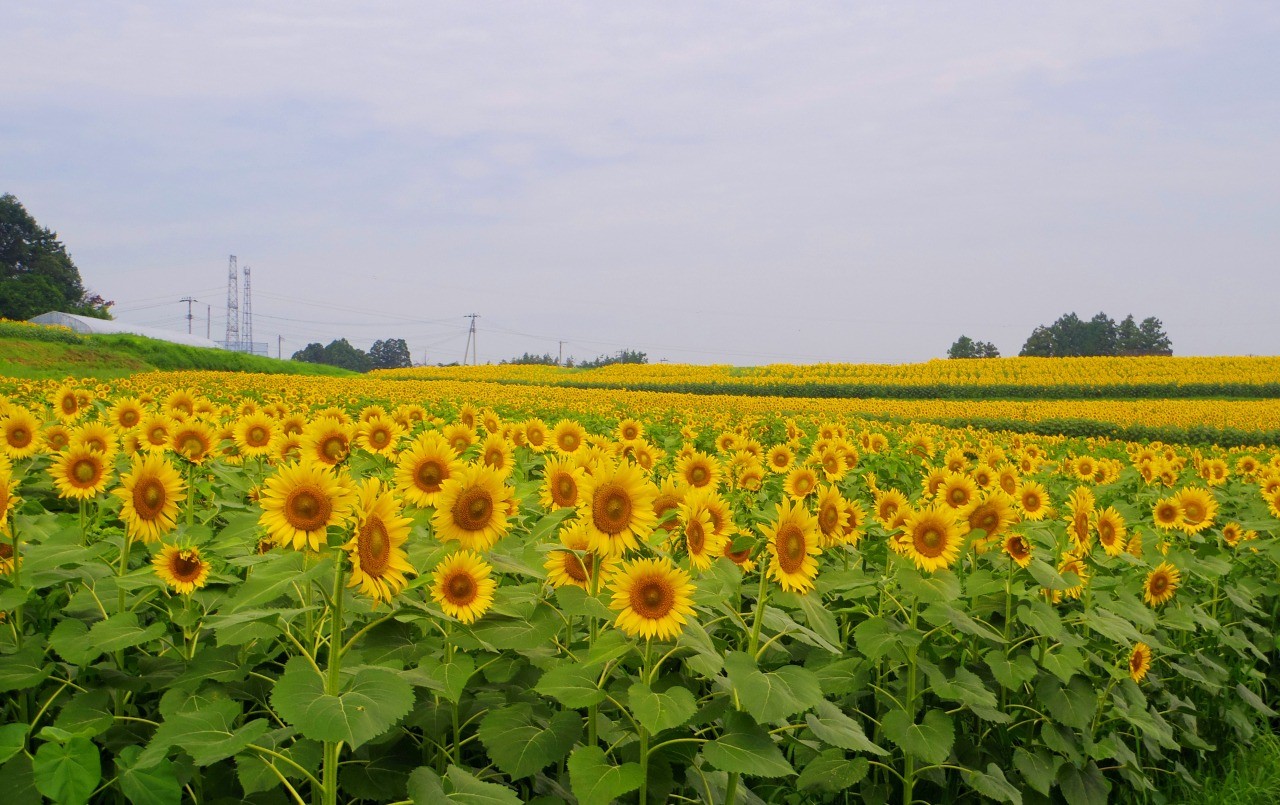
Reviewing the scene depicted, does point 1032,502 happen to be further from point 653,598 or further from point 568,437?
point 653,598

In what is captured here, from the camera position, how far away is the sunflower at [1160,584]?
372 cm

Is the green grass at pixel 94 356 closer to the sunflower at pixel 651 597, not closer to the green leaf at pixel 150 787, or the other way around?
the green leaf at pixel 150 787

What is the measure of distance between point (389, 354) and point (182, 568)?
11004cm

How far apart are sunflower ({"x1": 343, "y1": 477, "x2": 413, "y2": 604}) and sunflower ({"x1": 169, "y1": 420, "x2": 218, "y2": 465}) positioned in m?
1.45

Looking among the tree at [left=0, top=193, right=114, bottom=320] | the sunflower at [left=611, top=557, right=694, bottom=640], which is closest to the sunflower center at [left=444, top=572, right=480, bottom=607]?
the sunflower at [left=611, top=557, right=694, bottom=640]

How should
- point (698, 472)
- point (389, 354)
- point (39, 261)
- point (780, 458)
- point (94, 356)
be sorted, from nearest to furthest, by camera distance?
point (698, 472) → point (780, 458) → point (94, 356) → point (39, 261) → point (389, 354)

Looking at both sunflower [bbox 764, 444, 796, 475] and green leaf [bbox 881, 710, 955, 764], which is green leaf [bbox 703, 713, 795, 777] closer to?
green leaf [bbox 881, 710, 955, 764]

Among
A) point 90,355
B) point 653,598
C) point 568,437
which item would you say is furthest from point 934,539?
point 90,355

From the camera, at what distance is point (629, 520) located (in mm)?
2008

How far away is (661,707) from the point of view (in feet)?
5.67

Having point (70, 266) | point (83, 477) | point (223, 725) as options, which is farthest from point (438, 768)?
point (70, 266)

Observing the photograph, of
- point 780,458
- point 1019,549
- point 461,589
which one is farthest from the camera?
point 780,458

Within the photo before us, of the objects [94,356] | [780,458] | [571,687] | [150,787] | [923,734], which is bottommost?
[923,734]

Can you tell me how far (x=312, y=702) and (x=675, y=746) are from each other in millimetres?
898
